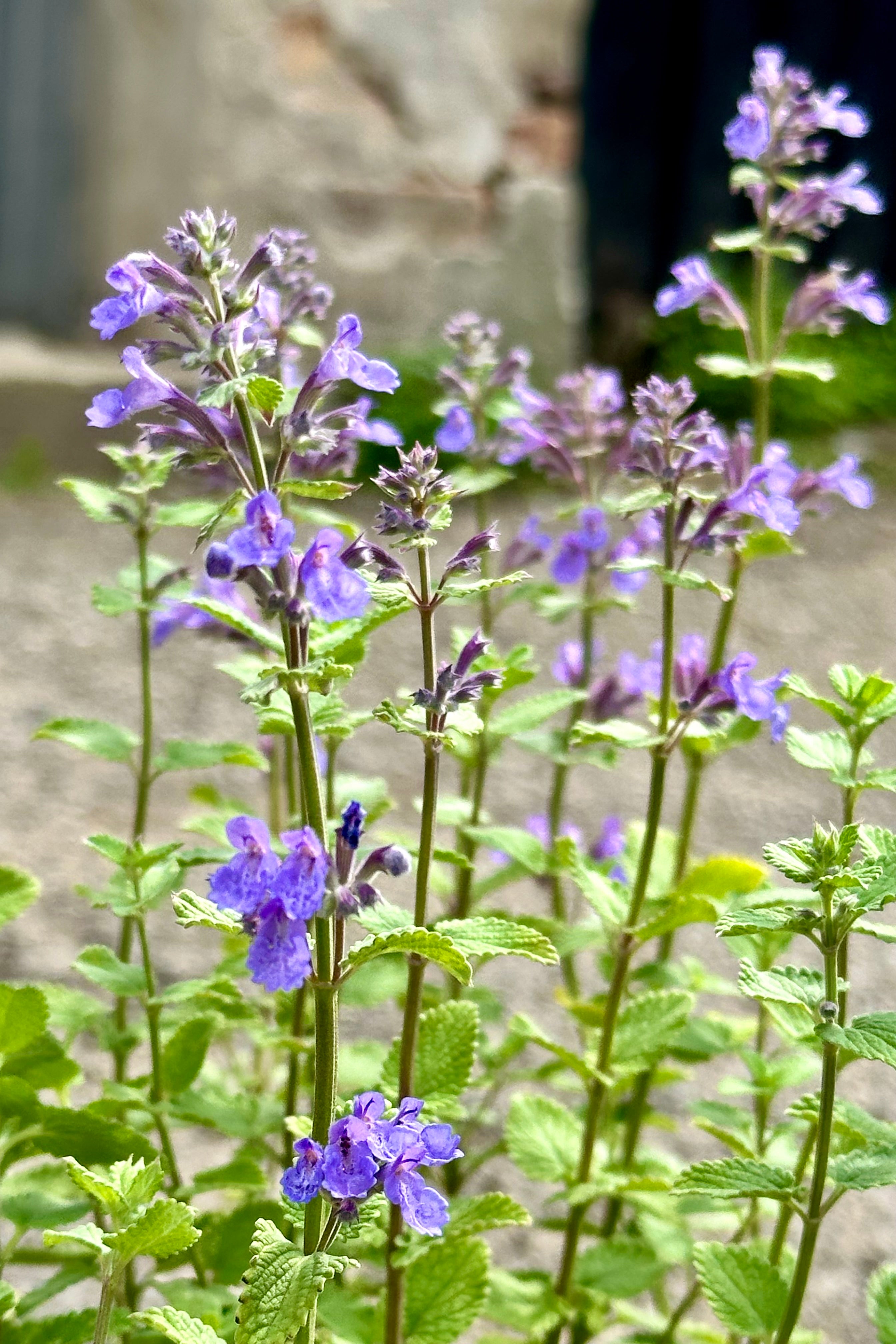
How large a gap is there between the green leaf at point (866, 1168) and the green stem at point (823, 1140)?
0.07ft

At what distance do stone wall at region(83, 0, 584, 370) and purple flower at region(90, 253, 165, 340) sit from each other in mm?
4188

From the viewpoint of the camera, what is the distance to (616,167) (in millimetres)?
7500

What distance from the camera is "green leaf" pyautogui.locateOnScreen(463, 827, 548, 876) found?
1.80 metres

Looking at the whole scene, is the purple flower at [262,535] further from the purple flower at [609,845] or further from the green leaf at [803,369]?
the purple flower at [609,845]

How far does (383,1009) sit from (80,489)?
1424 millimetres

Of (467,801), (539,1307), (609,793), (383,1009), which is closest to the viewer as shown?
(539,1307)

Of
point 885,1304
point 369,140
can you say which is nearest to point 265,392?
point 885,1304

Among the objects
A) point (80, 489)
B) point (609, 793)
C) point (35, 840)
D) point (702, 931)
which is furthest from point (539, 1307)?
point (609, 793)

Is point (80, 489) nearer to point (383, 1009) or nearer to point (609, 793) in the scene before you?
point (383, 1009)

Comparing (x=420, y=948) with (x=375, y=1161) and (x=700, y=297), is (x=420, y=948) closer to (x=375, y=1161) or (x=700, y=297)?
(x=375, y=1161)

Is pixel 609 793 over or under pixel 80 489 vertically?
under

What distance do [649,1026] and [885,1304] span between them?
14.3 inches

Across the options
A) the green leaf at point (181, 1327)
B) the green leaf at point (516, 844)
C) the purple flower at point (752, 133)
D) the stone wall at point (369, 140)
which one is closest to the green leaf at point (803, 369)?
the purple flower at point (752, 133)

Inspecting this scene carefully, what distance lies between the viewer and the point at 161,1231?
3.86ft
